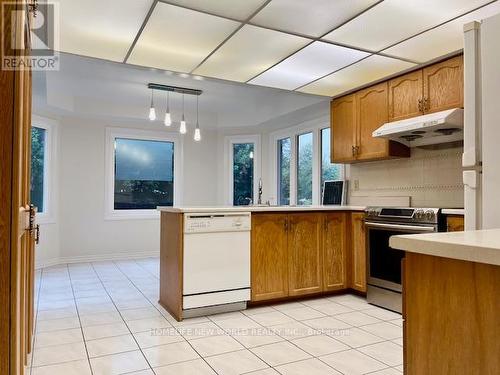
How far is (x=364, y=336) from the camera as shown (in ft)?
8.45

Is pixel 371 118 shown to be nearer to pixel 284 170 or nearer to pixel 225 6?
pixel 225 6

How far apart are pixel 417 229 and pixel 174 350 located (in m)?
2.10

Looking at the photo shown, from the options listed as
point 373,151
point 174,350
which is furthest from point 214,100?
point 174,350

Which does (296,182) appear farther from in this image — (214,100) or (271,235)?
(271,235)

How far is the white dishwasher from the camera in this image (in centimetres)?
294

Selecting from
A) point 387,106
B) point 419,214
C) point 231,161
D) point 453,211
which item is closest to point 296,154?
point 231,161

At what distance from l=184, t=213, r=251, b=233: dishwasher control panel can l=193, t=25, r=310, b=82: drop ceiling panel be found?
4.63 ft

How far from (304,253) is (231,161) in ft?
11.0

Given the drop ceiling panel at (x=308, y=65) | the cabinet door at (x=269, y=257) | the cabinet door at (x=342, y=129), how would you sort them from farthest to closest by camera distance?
the cabinet door at (x=342, y=129), the cabinet door at (x=269, y=257), the drop ceiling panel at (x=308, y=65)

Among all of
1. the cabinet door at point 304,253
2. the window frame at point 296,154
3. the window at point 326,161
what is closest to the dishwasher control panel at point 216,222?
the cabinet door at point 304,253

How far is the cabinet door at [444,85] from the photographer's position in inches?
113

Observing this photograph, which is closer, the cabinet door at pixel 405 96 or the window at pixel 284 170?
the cabinet door at pixel 405 96

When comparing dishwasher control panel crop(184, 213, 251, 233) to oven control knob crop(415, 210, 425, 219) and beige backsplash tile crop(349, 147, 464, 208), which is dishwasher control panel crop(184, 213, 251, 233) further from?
beige backsplash tile crop(349, 147, 464, 208)

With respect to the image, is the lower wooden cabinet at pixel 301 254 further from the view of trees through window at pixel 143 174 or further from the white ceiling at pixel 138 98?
the view of trees through window at pixel 143 174
